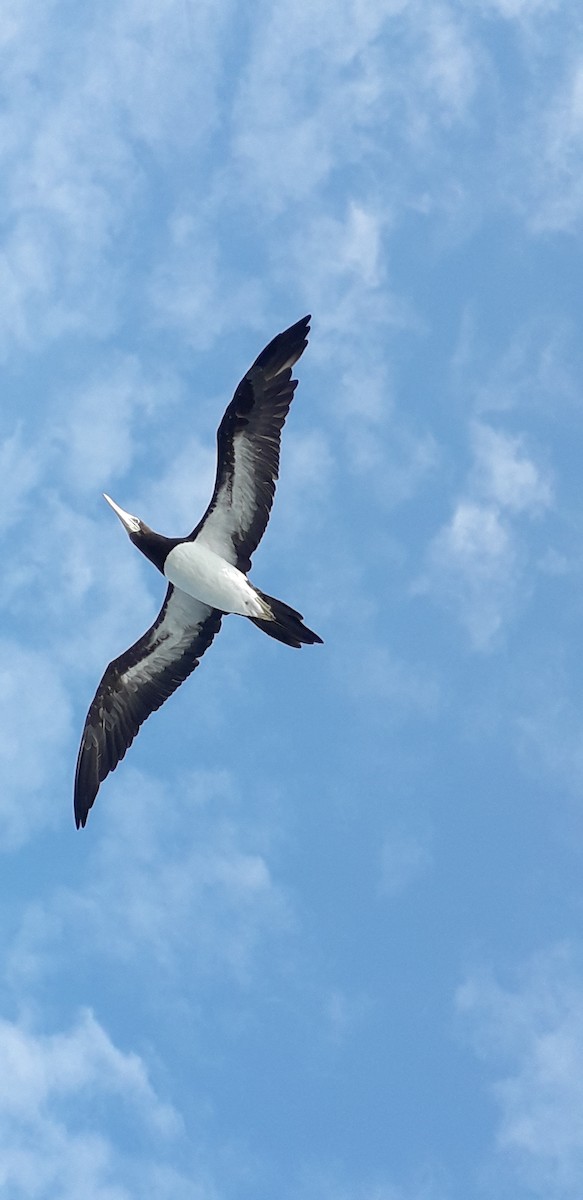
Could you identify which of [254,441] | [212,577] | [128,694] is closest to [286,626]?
[212,577]

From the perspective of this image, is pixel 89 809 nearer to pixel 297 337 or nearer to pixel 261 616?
pixel 261 616

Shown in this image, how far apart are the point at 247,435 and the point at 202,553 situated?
2.33 meters

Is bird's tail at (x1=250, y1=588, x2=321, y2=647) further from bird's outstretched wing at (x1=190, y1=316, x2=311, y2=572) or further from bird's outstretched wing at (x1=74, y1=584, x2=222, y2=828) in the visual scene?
bird's outstretched wing at (x1=74, y1=584, x2=222, y2=828)

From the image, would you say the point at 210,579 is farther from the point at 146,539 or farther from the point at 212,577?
the point at 146,539

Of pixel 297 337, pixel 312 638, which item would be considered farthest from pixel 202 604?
pixel 297 337

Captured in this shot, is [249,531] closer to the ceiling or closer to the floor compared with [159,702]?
closer to the ceiling

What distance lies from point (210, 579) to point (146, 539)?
1807 millimetres

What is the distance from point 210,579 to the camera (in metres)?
24.1

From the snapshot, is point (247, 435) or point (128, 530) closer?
point (247, 435)

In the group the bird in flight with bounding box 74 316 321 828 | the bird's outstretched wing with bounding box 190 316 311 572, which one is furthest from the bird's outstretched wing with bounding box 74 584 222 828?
the bird's outstretched wing with bounding box 190 316 311 572

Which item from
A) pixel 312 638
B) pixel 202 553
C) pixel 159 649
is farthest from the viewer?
pixel 159 649

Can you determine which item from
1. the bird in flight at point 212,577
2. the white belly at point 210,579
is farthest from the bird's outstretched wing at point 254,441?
the white belly at point 210,579

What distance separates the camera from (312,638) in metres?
22.8

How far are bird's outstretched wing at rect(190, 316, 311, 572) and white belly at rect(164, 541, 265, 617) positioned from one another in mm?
556
